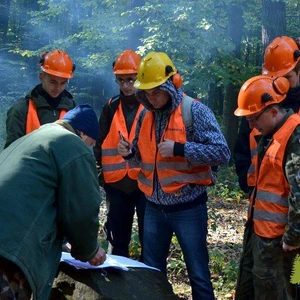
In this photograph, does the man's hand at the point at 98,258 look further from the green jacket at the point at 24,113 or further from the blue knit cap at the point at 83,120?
the green jacket at the point at 24,113

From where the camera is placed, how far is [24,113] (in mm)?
4812

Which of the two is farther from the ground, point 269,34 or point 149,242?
point 269,34

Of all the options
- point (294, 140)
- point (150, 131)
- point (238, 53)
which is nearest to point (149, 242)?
point (150, 131)

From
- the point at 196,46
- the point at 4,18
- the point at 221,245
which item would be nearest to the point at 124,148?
the point at 221,245

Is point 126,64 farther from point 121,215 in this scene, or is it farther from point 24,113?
point 121,215

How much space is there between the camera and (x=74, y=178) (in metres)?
2.87

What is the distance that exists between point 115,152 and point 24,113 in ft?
3.23

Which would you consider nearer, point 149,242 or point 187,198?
point 187,198

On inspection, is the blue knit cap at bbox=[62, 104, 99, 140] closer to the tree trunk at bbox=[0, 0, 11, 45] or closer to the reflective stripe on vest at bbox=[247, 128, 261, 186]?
the reflective stripe on vest at bbox=[247, 128, 261, 186]

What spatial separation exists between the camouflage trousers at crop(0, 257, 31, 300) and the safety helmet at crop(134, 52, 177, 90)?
1894 mm

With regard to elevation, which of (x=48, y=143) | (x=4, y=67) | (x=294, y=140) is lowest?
(x=4, y=67)

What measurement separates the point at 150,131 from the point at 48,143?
→ 1541 mm

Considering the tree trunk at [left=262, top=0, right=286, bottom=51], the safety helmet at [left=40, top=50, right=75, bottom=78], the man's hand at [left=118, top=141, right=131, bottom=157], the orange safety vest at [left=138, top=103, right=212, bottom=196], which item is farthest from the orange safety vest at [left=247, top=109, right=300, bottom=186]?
the tree trunk at [left=262, top=0, right=286, bottom=51]

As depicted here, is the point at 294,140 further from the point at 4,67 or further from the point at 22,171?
the point at 4,67
